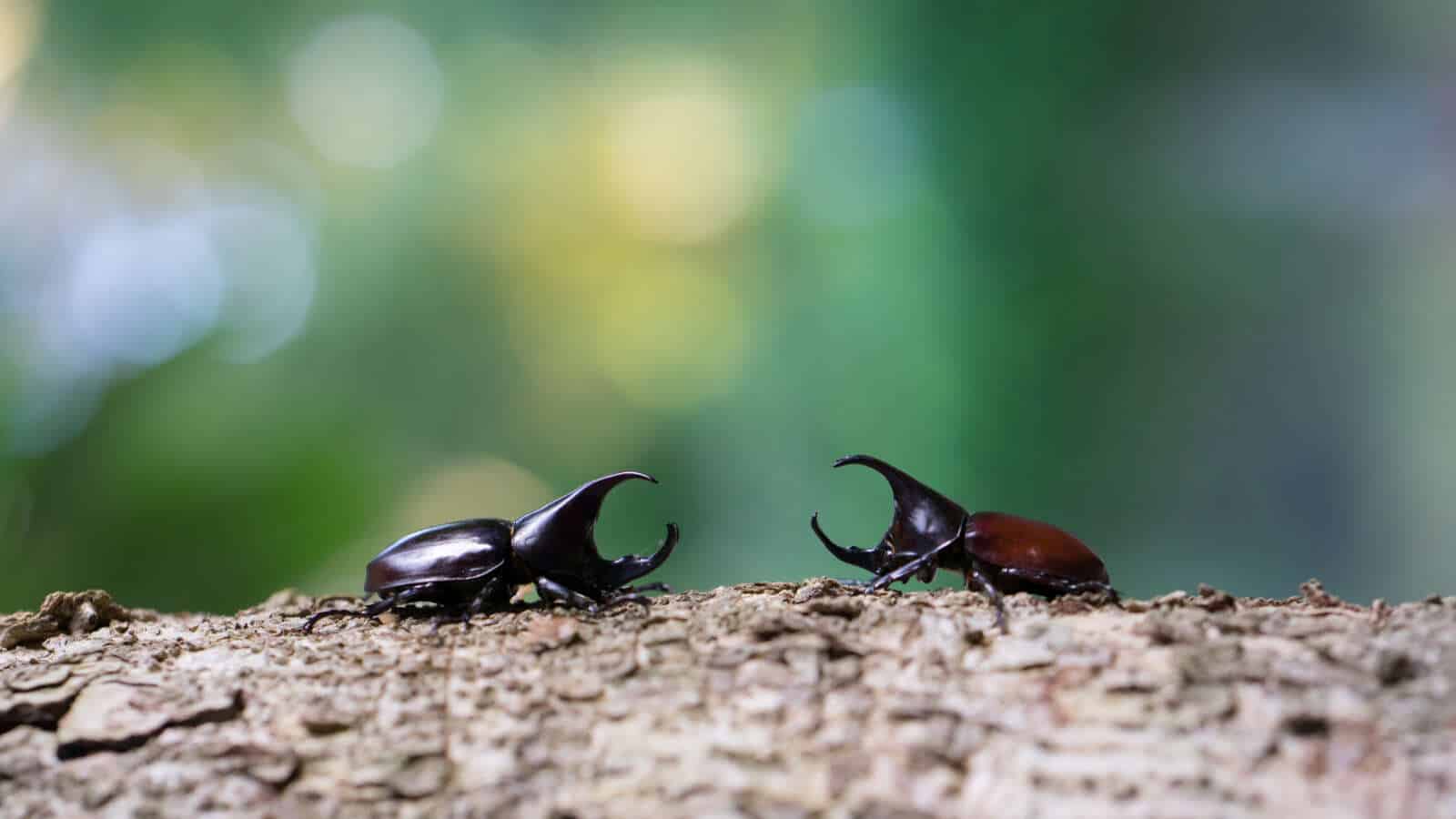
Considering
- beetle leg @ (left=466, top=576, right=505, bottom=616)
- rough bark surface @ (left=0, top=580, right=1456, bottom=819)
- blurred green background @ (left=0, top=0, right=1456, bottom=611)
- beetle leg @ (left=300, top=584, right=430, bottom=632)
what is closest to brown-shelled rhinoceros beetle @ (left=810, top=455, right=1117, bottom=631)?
rough bark surface @ (left=0, top=580, right=1456, bottom=819)


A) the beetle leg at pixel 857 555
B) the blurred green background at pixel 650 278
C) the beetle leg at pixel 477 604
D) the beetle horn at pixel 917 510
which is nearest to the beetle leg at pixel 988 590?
the beetle horn at pixel 917 510

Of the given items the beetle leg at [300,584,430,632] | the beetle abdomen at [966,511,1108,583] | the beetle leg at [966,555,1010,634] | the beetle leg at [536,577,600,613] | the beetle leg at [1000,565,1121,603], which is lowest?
the beetle leg at [300,584,430,632]

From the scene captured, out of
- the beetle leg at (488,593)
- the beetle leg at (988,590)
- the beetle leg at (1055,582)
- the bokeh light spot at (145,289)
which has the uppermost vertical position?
the bokeh light spot at (145,289)

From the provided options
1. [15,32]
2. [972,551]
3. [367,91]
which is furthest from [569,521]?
[15,32]

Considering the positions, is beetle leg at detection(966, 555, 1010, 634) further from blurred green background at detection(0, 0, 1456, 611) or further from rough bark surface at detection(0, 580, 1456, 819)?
blurred green background at detection(0, 0, 1456, 611)

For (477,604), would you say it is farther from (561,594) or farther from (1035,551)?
(1035,551)

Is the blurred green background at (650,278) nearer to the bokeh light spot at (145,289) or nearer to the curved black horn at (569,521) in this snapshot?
the bokeh light spot at (145,289)
